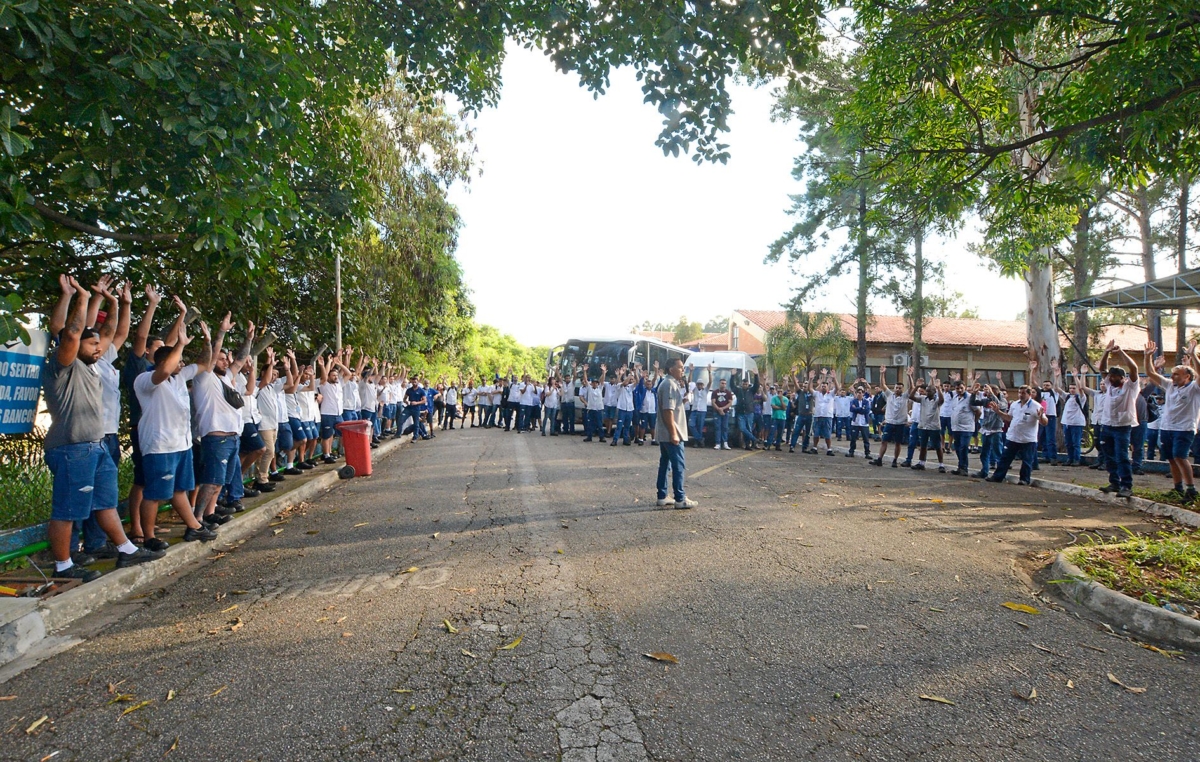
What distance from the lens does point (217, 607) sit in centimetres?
505

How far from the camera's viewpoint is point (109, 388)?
603 cm

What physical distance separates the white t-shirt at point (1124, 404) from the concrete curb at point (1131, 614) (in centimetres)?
606

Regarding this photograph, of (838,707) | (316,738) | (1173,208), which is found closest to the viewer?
(316,738)

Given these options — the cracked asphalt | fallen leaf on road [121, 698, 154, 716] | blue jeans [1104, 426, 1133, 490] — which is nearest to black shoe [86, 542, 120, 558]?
the cracked asphalt

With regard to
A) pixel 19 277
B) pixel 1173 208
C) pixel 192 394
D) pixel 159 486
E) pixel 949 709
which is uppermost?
pixel 1173 208

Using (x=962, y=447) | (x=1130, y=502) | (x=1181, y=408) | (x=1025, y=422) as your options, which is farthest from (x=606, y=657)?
(x=962, y=447)

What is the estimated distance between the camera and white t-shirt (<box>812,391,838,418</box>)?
18.4 meters

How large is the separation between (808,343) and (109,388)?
3045cm

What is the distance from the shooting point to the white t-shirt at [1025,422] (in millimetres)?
11938

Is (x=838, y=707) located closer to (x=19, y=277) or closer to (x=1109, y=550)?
(x=1109, y=550)

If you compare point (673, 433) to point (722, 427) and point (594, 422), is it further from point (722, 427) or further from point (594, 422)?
point (594, 422)

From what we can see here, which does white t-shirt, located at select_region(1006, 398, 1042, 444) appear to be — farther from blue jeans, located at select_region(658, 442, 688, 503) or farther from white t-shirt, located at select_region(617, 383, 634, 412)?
white t-shirt, located at select_region(617, 383, 634, 412)

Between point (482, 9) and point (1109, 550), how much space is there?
816cm

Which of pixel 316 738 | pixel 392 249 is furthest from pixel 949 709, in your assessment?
pixel 392 249
